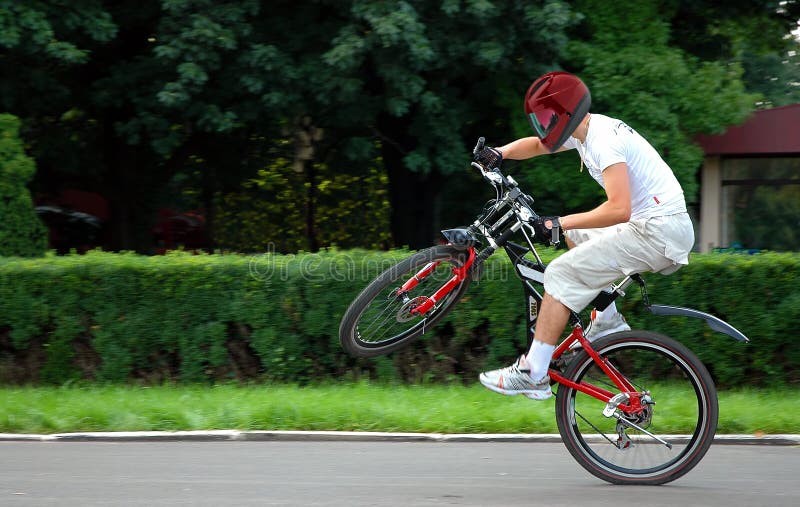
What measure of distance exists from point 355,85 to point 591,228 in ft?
26.3

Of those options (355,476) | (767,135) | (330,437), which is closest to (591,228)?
(355,476)

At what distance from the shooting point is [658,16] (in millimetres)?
13359

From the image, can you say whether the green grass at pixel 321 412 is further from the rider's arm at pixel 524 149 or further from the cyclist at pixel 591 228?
the rider's arm at pixel 524 149

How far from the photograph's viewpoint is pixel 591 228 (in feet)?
16.3

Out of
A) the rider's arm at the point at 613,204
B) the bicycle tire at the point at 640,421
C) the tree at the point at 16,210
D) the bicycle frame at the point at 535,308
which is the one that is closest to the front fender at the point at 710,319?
the bicycle tire at the point at 640,421

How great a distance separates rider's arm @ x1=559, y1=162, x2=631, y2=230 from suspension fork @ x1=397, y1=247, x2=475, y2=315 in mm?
890

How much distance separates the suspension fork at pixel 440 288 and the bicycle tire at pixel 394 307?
22 millimetres

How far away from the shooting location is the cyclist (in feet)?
16.3

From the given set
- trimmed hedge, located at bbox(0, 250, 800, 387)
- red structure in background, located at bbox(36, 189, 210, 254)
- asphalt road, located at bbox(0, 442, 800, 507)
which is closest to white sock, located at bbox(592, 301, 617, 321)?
asphalt road, located at bbox(0, 442, 800, 507)

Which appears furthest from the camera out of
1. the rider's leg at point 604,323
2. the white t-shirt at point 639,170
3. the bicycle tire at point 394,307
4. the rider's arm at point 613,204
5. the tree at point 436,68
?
the tree at point 436,68

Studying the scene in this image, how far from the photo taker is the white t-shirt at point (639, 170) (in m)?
4.91

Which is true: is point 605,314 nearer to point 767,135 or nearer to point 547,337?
point 547,337

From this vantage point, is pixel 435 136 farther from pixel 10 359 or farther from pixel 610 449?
pixel 610 449

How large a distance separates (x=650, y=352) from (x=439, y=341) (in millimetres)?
2903
